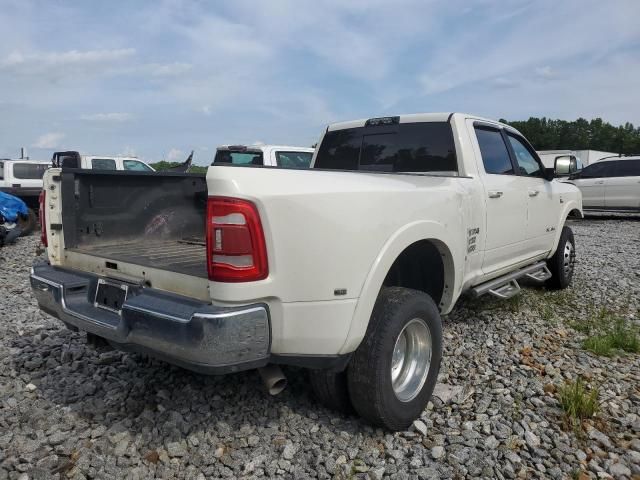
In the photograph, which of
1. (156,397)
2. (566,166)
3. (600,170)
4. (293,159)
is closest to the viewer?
(156,397)

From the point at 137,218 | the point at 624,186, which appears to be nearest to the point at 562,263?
the point at 137,218

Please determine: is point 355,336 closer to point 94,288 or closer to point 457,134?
point 94,288

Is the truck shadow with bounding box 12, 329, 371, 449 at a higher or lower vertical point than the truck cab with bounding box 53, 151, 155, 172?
lower

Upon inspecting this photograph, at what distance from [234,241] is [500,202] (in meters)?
2.66

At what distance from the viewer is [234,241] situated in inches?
85.8

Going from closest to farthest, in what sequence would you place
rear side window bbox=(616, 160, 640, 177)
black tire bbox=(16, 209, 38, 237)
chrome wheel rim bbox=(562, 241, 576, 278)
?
chrome wheel rim bbox=(562, 241, 576, 278) < black tire bbox=(16, 209, 38, 237) < rear side window bbox=(616, 160, 640, 177)

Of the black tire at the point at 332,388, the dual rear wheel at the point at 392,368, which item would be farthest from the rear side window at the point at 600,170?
the black tire at the point at 332,388

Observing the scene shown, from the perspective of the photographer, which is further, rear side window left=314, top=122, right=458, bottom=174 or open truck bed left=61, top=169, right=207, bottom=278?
rear side window left=314, top=122, right=458, bottom=174

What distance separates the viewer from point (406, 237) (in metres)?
2.79

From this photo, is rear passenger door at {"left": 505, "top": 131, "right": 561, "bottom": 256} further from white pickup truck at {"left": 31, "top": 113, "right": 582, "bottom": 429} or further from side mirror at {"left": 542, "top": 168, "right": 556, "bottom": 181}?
white pickup truck at {"left": 31, "top": 113, "right": 582, "bottom": 429}

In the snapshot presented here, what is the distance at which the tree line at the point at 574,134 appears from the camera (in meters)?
68.7

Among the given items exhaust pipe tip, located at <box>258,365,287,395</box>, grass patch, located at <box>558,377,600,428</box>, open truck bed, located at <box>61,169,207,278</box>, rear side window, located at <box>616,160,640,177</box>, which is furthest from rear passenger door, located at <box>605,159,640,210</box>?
exhaust pipe tip, located at <box>258,365,287,395</box>

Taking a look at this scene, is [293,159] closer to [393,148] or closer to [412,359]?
[393,148]

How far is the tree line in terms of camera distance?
225 feet
